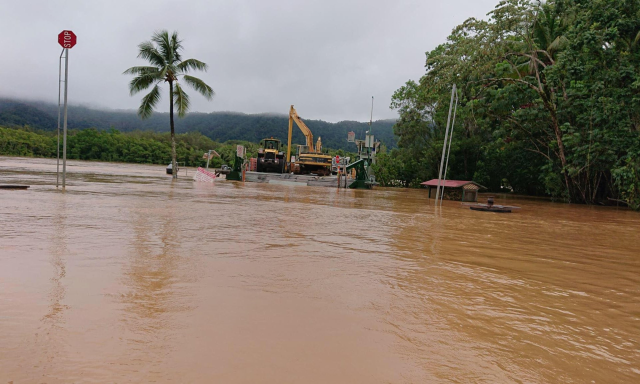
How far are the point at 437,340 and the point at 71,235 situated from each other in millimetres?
5286

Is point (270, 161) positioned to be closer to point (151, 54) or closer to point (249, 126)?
point (151, 54)

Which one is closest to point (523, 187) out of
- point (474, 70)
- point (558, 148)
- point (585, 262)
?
point (558, 148)

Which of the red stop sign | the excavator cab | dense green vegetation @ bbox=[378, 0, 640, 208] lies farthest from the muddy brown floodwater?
the excavator cab

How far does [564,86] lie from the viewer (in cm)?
1905

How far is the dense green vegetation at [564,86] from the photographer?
653 inches

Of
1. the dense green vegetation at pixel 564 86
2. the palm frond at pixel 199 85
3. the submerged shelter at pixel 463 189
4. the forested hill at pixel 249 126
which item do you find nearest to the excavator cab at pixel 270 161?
the palm frond at pixel 199 85

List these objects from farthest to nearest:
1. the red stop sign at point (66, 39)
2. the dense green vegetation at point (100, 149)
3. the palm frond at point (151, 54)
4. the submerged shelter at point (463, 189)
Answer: the dense green vegetation at point (100, 149) < the palm frond at point (151, 54) < the submerged shelter at point (463, 189) < the red stop sign at point (66, 39)

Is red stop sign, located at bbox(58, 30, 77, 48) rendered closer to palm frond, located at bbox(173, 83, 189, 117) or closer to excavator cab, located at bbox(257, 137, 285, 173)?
palm frond, located at bbox(173, 83, 189, 117)

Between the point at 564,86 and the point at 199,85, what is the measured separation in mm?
19240

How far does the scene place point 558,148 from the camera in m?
21.0

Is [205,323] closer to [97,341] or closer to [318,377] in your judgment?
[97,341]

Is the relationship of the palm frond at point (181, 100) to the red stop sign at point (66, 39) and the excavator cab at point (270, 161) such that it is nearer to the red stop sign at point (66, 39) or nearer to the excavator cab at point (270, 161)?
the excavator cab at point (270, 161)

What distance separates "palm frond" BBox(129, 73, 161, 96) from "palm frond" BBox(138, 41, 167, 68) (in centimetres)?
87

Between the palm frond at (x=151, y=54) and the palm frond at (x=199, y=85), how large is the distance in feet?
5.09
